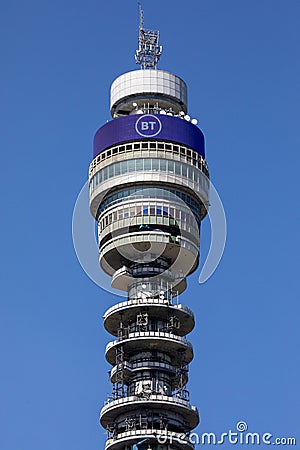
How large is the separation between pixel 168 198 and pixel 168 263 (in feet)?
33.3

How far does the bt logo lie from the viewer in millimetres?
183875

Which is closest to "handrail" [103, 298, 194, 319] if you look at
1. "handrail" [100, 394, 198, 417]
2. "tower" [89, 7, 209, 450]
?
"tower" [89, 7, 209, 450]

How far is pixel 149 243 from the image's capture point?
177 m

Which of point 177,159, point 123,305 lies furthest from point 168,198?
point 123,305

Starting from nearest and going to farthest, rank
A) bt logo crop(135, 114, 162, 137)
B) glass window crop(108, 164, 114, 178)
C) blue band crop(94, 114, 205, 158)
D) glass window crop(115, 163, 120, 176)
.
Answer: glass window crop(115, 163, 120, 176) < glass window crop(108, 164, 114, 178) < bt logo crop(135, 114, 162, 137) < blue band crop(94, 114, 205, 158)

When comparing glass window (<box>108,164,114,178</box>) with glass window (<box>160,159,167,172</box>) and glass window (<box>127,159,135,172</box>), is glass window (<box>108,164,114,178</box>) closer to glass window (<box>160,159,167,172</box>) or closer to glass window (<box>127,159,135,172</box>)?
glass window (<box>127,159,135,172</box>)

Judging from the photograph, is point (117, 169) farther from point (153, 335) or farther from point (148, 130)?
point (153, 335)

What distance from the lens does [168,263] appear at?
182875mm

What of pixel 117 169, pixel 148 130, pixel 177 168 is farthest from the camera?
pixel 148 130

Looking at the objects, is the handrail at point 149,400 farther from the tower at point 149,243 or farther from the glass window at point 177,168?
the glass window at point 177,168

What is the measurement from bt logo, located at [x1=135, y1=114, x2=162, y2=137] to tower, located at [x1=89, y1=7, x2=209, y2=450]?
15 centimetres

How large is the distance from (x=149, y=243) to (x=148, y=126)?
19.5 metres

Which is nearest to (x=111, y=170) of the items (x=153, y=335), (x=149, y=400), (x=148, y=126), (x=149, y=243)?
(x=148, y=126)

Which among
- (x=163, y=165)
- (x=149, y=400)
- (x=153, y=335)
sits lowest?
(x=149, y=400)
